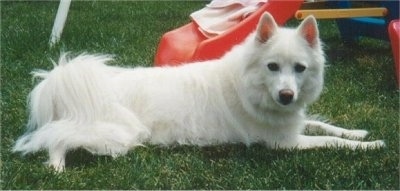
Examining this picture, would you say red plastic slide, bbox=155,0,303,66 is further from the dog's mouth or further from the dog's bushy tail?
the dog's mouth

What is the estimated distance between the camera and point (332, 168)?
137 inches

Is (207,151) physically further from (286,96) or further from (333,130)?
(333,130)

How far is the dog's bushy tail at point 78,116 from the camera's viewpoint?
370cm

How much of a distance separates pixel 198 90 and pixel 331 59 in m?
3.31

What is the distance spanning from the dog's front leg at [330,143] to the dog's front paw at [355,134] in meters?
0.23

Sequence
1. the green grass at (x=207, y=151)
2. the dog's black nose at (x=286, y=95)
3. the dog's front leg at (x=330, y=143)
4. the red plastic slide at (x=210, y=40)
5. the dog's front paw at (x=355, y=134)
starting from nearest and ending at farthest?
the green grass at (x=207, y=151) → the dog's black nose at (x=286, y=95) → the dog's front leg at (x=330, y=143) → the dog's front paw at (x=355, y=134) → the red plastic slide at (x=210, y=40)

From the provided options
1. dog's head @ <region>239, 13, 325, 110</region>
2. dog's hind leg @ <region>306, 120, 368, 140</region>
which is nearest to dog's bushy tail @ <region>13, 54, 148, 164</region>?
dog's head @ <region>239, 13, 325, 110</region>

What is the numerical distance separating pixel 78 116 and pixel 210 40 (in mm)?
1612

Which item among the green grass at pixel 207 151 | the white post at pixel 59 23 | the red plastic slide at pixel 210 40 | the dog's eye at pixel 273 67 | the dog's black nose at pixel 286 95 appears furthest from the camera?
the white post at pixel 59 23

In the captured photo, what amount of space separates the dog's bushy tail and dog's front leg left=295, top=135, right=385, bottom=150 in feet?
3.43

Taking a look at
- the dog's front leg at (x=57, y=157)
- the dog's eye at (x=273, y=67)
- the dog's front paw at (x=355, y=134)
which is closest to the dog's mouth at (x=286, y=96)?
the dog's eye at (x=273, y=67)

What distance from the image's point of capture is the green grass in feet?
10.9

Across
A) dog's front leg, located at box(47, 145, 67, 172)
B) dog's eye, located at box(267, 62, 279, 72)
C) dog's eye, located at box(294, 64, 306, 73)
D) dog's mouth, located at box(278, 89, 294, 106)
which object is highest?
dog's eye, located at box(267, 62, 279, 72)

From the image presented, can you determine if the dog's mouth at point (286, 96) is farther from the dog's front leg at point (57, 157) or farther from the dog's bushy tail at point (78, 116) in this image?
the dog's front leg at point (57, 157)
